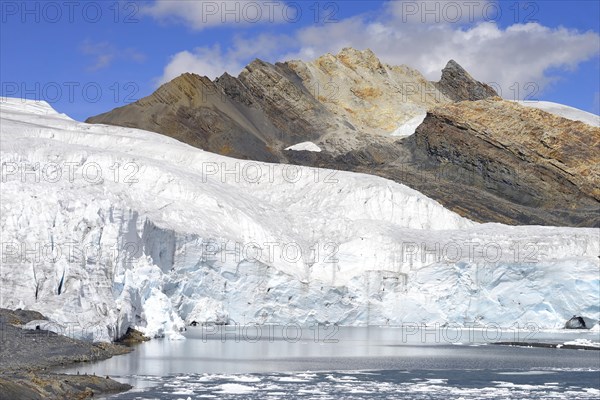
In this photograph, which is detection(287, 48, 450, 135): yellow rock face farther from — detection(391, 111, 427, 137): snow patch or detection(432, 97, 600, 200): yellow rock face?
detection(432, 97, 600, 200): yellow rock face

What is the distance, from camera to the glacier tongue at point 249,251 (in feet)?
150

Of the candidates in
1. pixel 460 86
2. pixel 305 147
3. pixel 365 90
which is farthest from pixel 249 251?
pixel 460 86

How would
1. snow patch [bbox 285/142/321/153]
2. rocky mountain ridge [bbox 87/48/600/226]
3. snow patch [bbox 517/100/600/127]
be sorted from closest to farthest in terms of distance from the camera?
1. rocky mountain ridge [bbox 87/48/600/226]
2. snow patch [bbox 285/142/321/153]
3. snow patch [bbox 517/100/600/127]

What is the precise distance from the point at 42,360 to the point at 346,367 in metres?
11.9

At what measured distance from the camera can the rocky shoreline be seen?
26812 millimetres

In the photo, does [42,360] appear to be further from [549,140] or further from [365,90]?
[365,90]

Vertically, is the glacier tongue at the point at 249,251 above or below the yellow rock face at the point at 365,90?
below

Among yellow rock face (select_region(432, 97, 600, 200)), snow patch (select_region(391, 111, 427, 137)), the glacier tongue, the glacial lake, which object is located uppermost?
snow patch (select_region(391, 111, 427, 137))

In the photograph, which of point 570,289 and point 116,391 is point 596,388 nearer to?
point 116,391

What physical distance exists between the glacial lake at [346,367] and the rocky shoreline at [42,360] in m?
0.82

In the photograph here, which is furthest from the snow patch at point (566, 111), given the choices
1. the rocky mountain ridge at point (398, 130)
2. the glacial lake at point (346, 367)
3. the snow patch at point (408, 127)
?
the glacial lake at point (346, 367)

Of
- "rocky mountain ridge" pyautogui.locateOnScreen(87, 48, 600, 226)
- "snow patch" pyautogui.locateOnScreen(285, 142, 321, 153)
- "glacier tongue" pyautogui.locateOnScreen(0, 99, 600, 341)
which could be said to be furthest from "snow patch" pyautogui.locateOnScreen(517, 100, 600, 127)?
"glacier tongue" pyautogui.locateOnScreen(0, 99, 600, 341)

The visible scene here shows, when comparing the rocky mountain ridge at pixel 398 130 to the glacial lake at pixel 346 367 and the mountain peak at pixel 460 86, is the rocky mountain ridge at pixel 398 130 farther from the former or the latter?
the glacial lake at pixel 346 367

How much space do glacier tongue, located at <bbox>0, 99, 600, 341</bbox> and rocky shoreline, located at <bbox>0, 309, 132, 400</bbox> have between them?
189cm
